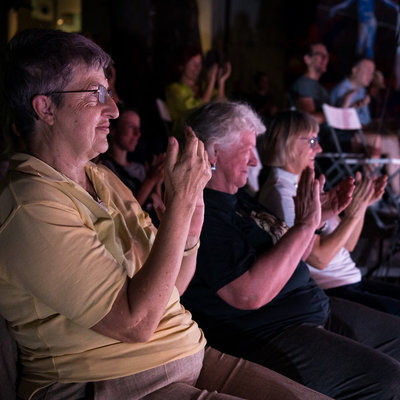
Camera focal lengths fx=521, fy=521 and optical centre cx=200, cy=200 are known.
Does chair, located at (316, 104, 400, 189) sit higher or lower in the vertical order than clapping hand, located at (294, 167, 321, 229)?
lower

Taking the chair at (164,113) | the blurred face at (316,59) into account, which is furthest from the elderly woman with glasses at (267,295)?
the blurred face at (316,59)

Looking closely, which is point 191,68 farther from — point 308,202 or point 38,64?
point 38,64

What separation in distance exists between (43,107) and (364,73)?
438cm

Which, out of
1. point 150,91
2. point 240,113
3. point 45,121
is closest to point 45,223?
point 45,121

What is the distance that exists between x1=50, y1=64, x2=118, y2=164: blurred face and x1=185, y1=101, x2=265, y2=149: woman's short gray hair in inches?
23.5

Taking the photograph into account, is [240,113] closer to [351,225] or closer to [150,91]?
[351,225]

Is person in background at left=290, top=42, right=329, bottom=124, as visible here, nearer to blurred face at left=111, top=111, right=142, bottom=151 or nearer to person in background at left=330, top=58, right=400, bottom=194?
person in background at left=330, top=58, right=400, bottom=194

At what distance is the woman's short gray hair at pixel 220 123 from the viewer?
175 cm

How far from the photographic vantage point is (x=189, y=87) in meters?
4.25

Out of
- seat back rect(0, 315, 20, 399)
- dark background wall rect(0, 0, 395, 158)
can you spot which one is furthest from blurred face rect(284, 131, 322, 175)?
dark background wall rect(0, 0, 395, 158)

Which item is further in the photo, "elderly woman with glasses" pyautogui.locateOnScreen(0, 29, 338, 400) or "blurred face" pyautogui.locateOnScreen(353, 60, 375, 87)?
"blurred face" pyautogui.locateOnScreen(353, 60, 375, 87)

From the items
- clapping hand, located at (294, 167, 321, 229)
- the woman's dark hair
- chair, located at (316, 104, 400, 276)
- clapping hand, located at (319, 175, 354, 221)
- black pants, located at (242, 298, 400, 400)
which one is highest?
the woman's dark hair

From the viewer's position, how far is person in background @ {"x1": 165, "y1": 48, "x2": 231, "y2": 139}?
412cm

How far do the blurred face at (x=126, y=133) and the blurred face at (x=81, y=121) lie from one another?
1900 millimetres
